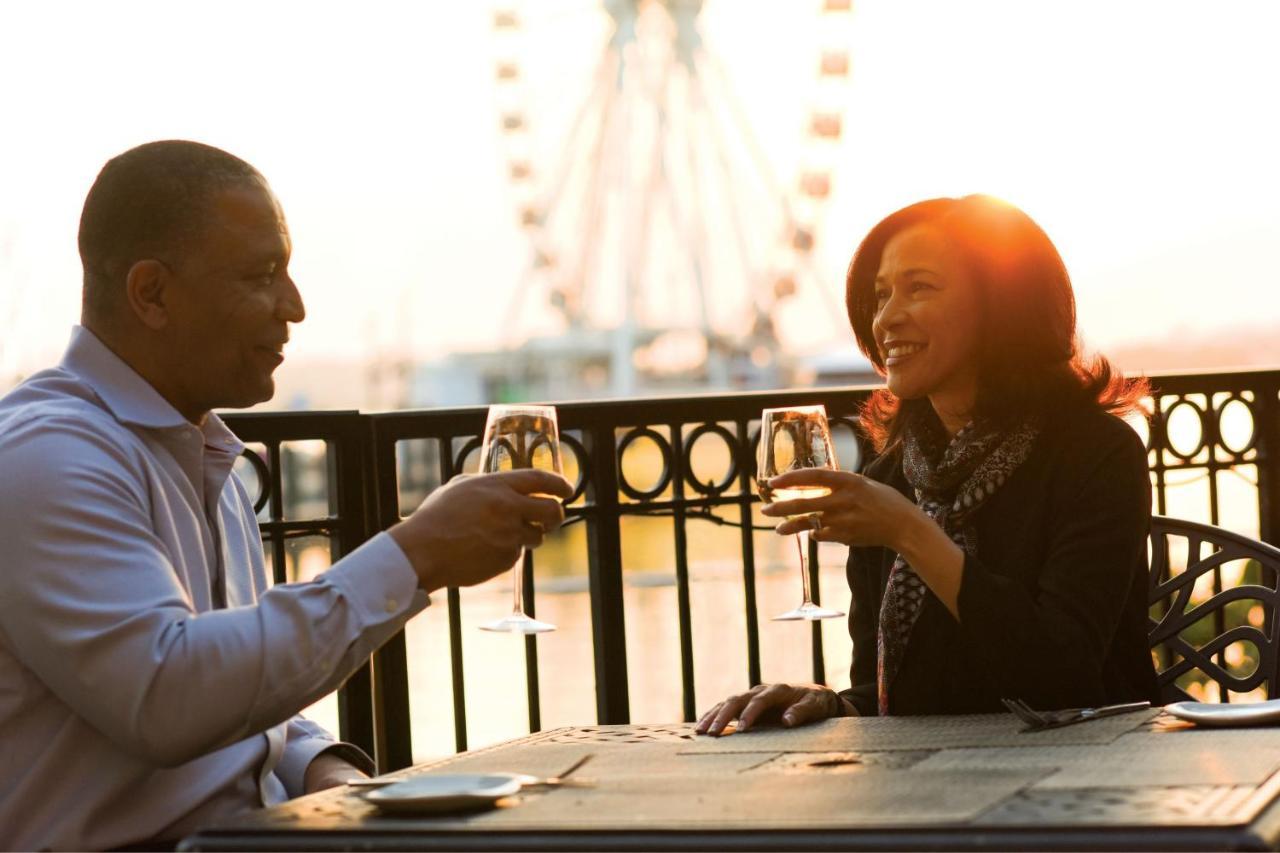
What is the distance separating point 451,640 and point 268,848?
7.03ft

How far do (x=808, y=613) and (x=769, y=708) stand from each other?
0.43 meters

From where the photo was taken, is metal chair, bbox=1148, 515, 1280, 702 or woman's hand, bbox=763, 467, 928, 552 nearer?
woman's hand, bbox=763, 467, 928, 552

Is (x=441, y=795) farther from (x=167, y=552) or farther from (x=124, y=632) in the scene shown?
(x=167, y=552)

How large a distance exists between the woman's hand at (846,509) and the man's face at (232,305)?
2.13 ft

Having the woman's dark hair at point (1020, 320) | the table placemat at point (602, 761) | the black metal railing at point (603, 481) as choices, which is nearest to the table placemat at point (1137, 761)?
the table placemat at point (602, 761)

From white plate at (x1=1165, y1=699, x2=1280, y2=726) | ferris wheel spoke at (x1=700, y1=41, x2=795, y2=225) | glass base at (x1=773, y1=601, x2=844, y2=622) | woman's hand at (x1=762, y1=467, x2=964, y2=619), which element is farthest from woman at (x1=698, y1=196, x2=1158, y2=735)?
Answer: ferris wheel spoke at (x1=700, y1=41, x2=795, y2=225)

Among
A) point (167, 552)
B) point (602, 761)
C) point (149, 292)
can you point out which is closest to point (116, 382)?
point (149, 292)

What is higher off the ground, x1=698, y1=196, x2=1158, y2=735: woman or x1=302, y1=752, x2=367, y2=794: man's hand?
x1=698, y1=196, x2=1158, y2=735: woman

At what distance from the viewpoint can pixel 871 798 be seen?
1.55 m

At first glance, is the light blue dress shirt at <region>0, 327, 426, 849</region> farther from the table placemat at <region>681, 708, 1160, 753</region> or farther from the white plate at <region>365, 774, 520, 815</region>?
the table placemat at <region>681, 708, 1160, 753</region>

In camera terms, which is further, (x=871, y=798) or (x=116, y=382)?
(x=116, y=382)

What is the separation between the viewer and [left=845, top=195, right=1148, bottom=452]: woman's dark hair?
2725 mm

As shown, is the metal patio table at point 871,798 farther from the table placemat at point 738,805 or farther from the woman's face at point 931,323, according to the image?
the woman's face at point 931,323

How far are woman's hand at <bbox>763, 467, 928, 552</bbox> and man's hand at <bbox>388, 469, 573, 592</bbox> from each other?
16.6 inches
